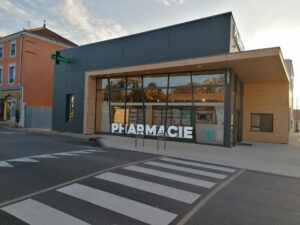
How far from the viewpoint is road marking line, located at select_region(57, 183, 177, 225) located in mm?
3485

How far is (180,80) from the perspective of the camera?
44.9 feet

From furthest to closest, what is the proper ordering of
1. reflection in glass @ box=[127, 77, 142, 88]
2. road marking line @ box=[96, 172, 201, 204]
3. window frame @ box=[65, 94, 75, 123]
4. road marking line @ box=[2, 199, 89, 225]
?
window frame @ box=[65, 94, 75, 123]
reflection in glass @ box=[127, 77, 142, 88]
road marking line @ box=[96, 172, 201, 204]
road marking line @ box=[2, 199, 89, 225]

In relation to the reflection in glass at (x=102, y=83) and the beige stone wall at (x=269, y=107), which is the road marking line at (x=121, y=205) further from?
the beige stone wall at (x=269, y=107)

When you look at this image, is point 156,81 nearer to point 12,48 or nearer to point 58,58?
point 58,58

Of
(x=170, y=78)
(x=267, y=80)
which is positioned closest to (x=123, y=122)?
(x=170, y=78)

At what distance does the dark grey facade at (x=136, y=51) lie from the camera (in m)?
11.7

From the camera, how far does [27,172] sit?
19.2ft

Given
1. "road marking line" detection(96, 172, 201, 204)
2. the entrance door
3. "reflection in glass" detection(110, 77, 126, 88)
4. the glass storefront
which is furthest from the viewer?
the entrance door

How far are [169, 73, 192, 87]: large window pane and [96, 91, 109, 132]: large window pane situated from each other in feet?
20.0

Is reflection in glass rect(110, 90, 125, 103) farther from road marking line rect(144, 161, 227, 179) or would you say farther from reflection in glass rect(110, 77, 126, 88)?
road marking line rect(144, 161, 227, 179)

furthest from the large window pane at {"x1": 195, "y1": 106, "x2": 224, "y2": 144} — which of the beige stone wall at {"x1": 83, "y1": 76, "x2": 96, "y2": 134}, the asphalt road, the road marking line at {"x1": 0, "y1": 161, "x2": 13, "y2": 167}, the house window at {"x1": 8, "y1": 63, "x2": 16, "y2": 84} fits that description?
the house window at {"x1": 8, "y1": 63, "x2": 16, "y2": 84}

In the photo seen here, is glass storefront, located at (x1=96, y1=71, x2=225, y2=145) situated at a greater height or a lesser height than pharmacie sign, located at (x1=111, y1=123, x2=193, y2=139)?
greater

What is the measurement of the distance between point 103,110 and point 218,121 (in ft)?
31.6

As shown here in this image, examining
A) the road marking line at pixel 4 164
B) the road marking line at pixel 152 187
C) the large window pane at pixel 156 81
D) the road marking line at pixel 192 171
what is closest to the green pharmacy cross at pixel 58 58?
the large window pane at pixel 156 81
